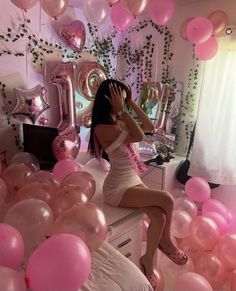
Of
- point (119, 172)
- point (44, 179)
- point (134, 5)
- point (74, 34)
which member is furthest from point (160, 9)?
point (44, 179)

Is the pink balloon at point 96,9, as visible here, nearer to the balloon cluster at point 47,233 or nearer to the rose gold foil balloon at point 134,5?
the rose gold foil balloon at point 134,5

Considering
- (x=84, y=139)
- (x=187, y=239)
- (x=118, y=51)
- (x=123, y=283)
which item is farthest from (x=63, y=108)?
(x=123, y=283)

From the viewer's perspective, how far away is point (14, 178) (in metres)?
1.72

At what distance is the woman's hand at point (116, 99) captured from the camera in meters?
1.73

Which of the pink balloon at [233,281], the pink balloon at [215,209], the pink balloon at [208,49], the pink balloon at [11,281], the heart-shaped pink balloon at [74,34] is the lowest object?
the pink balloon at [233,281]

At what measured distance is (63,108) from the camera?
2.61 metres

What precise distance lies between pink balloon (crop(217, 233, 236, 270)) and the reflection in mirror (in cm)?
120

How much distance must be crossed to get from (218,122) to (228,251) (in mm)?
1214

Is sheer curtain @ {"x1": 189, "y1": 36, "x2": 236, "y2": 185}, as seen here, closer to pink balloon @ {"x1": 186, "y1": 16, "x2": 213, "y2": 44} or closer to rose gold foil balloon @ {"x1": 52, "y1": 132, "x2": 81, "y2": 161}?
pink balloon @ {"x1": 186, "y1": 16, "x2": 213, "y2": 44}

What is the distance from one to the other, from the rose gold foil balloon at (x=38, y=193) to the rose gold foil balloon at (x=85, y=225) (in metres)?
0.24

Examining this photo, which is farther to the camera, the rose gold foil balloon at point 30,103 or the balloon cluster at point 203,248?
the rose gold foil balloon at point 30,103

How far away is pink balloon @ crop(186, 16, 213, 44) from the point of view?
2.26m

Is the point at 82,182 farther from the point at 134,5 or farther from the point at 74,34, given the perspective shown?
the point at 74,34

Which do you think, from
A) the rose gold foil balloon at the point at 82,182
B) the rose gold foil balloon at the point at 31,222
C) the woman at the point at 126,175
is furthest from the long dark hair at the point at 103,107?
the rose gold foil balloon at the point at 31,222
